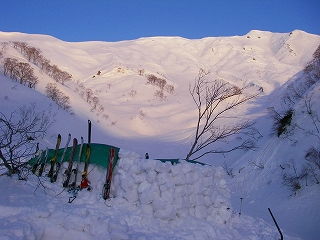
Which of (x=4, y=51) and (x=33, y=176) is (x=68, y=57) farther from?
(x=33, y=176)

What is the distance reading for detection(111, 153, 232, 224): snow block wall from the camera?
254 inches

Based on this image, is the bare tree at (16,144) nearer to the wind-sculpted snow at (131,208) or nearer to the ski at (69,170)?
the wind-sculpted snow at (131,208)

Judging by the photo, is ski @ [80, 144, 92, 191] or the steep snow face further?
the steep snow face

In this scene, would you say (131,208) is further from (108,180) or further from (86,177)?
(86,177)

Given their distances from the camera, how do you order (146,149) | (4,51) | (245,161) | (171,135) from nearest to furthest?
(245,161), (146,149), (171,135), (4,51)

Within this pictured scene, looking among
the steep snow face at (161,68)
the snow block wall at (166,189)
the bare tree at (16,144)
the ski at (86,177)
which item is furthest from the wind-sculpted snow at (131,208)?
the steep snow face at (161,68)

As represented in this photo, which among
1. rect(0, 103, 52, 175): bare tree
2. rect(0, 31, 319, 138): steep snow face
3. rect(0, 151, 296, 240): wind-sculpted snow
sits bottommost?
rect(0, 151, 296, 240): wind-sculpted snow

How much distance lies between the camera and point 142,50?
292 ft

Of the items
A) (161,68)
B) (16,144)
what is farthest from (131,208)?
(161,68)

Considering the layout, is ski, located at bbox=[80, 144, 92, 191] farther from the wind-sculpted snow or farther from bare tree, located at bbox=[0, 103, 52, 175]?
bare tree, located at bbox=[0, 103, 52, 175]

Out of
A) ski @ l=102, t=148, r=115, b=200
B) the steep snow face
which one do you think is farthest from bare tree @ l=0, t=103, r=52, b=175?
the steep snow face

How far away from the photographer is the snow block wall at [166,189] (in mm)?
6461

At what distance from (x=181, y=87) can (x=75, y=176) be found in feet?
166

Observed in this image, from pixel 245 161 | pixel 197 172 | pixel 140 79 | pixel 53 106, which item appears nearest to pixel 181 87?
pixel 140 79
